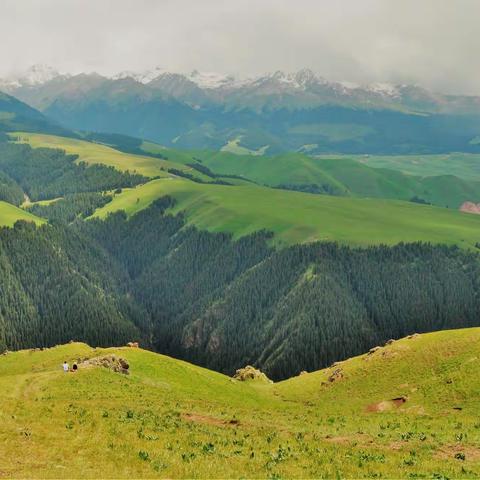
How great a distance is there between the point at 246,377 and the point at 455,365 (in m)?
62.0

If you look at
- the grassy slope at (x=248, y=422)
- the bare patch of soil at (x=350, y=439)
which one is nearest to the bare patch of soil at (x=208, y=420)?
the grassy slope at (x=248, y=422)

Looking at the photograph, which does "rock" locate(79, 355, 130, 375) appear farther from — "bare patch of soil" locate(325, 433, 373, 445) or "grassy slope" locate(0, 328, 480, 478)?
"bare patch of soil" locate(325, 433, 373, 445)

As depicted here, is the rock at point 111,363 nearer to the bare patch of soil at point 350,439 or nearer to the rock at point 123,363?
the rock at point 123,363

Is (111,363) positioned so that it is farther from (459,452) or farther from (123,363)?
(459,452)

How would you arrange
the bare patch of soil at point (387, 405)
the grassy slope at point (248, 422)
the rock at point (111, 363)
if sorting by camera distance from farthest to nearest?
1. the rock at point (111, 363)
2. the bare patch of soil at point (387, 405)
3. the grassy slope at point (248, 422)

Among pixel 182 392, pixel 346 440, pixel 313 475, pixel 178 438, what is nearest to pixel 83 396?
pixel 182 392

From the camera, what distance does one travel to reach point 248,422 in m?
70.0

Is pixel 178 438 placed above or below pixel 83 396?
above

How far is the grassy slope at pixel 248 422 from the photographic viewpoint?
4550 centimetres

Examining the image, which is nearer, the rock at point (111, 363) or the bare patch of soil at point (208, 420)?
the bare patch of soil at point (208, 420)

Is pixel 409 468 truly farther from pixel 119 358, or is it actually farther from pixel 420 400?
pixel 119 358

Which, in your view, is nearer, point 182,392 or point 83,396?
point 83,396

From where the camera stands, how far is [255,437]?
58938 mm

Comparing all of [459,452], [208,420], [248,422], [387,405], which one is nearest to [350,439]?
[459,452]
